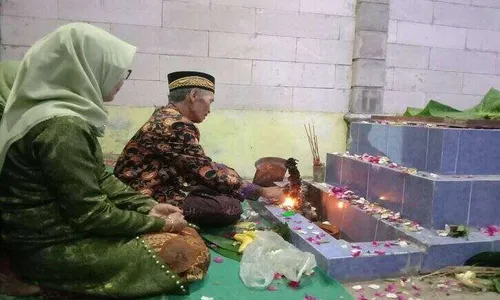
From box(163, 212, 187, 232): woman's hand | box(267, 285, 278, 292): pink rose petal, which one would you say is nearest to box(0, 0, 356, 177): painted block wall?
box(163, 212, 187, 232): woman's hand

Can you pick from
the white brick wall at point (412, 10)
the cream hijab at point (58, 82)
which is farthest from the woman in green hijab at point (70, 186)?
the white brick wall at point (412, 10)

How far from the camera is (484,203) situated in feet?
12.3

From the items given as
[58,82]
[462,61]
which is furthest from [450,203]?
[462,61]

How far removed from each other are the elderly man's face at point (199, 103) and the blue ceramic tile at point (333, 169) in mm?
2167

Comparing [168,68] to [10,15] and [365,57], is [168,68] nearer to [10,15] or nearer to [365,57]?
[10,15]

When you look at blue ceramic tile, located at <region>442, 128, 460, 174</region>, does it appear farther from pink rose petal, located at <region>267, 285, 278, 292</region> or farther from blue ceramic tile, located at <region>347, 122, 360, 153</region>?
pink rose petal, located at <region>267, 285, 278, 292</region>

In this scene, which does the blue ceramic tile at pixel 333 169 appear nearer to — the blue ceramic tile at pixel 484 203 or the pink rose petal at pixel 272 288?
the blue ceramic tile at pixel 484 203

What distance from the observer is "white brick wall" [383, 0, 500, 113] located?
6.99 m

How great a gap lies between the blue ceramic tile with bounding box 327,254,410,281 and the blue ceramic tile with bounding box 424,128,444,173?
1.02m

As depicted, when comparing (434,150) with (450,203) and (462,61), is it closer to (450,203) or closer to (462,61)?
(450,203)

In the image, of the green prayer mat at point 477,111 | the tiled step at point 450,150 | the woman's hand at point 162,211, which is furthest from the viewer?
the green prayer mat at point 477,111

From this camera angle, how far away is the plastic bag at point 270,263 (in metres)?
2.95

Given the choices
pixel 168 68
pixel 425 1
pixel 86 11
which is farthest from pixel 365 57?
pixel 86 11

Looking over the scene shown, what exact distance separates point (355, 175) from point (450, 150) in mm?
1264
